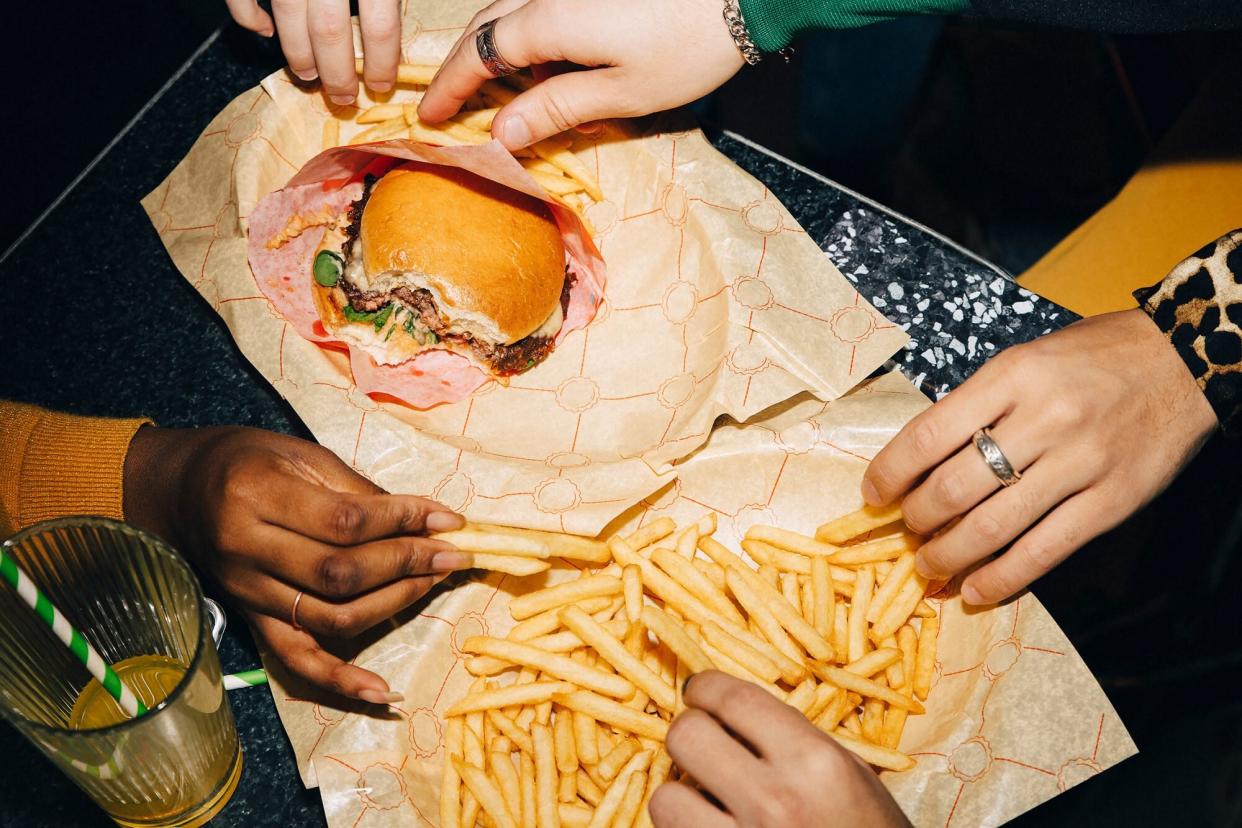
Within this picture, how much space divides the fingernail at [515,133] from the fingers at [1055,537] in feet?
4.91

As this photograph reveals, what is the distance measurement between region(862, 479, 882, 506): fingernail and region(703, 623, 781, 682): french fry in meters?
0.43

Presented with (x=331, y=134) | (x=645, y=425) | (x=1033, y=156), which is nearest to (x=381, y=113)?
(x=331, y=134)

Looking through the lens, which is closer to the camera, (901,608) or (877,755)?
(877,755)

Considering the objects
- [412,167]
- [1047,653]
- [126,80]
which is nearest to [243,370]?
[412,167]

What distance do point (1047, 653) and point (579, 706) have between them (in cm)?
94

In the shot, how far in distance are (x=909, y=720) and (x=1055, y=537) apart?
1.63ft

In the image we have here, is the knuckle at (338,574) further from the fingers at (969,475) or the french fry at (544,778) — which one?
the fingers at (969,475)

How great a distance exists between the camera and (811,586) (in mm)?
1989

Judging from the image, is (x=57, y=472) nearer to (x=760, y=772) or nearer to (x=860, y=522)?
(x=760, y=772)

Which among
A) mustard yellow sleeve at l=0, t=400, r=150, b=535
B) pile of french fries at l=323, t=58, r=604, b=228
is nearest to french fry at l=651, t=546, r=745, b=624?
pile of french fries at l=323, t=58, r=604, b=228

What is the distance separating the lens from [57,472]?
1.99m

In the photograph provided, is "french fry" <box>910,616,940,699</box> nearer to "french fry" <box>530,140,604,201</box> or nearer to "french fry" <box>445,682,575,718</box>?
"french fry" <box>445,682,575,718</box>

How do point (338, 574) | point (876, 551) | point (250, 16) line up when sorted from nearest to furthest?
point (338, 574)
point (876, 551)
point (250, 16)

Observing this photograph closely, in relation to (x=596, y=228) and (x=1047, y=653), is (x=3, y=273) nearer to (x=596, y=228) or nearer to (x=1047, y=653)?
(x=596, y=228)
